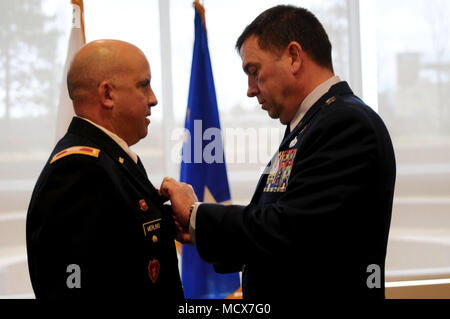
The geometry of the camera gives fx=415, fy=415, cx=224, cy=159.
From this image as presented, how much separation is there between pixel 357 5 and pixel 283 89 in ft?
8.31

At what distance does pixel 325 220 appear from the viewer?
130 cm

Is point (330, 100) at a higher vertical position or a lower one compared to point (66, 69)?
lower

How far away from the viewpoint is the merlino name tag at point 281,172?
1484mm

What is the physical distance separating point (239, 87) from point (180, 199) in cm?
223

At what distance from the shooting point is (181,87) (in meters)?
3.57

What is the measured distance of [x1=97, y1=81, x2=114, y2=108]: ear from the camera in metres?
1.37

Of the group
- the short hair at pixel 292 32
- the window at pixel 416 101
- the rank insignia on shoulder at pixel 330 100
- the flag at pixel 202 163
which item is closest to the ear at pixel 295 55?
the short hair at pixel 292 32

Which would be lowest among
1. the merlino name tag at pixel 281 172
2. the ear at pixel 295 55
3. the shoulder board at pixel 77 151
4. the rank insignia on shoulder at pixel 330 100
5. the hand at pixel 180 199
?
the hand at pixel 180 199

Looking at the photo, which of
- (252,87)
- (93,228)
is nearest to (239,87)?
(252,87)

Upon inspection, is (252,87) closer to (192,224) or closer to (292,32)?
(292,32)

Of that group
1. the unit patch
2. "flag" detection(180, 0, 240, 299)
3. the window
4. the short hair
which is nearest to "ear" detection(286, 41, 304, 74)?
the short hair

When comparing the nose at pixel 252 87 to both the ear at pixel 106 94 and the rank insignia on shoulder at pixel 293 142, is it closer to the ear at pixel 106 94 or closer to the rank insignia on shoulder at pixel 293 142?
the rank insignia on shoulder at pixel 293 142

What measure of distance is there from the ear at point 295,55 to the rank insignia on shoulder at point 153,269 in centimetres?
84

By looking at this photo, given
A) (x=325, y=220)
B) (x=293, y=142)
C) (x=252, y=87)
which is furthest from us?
(x=252, y=87)
